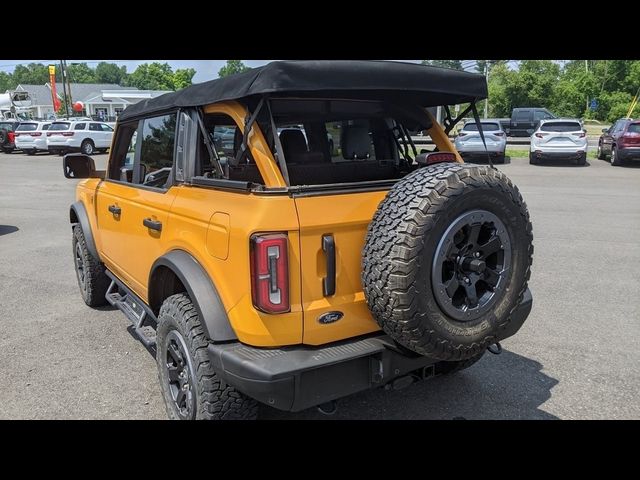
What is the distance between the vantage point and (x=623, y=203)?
1090 cm

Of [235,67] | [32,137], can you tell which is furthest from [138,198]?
[235,67]

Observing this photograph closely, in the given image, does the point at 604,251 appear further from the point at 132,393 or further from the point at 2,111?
the point at 2,111

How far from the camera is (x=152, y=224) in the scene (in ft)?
10.6

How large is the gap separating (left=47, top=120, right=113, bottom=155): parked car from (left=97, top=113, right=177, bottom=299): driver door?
24.0 meters

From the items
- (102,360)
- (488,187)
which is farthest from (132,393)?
(488,187)

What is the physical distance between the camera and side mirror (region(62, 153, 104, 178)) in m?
4.52

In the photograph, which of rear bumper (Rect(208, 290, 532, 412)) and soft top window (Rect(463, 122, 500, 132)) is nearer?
rear bumper (Rect(208, 290, 532, 412))

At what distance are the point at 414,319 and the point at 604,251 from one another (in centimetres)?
580

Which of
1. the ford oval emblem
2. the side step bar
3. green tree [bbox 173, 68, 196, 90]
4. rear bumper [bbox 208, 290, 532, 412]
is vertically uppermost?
green tree [bbox 173, 68, 196, 90]

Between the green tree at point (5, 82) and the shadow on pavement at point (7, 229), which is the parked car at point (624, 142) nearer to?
the shadow on pavement at point (7, 229)

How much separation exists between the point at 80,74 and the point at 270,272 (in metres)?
157

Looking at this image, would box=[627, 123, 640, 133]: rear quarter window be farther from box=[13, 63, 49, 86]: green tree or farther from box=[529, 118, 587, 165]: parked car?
box=[13, 63, 49, 86]: green tree

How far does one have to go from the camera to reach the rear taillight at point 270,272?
2.32 m

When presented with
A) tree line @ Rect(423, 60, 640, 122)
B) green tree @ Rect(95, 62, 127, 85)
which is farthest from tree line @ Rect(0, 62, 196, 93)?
tree line @ Rect(423, 60, 640, 122)
